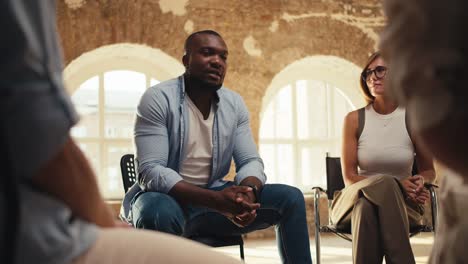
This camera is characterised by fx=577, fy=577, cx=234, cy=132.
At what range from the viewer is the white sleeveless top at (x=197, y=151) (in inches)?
107

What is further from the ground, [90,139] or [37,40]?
[37,40]

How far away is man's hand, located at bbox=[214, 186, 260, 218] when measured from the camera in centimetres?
241

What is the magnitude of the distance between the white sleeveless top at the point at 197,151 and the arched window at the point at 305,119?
4704 millimetres

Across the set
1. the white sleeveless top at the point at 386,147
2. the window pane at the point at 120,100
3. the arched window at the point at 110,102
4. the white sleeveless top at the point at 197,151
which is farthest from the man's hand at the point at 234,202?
the window pane at the point at 120,100

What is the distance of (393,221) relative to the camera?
270cm

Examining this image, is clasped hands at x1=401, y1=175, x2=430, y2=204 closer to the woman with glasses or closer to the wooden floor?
the woman with glasses

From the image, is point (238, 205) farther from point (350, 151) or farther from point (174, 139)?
point (350, 151)

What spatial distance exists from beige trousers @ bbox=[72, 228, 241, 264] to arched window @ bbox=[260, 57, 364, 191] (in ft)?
22.1

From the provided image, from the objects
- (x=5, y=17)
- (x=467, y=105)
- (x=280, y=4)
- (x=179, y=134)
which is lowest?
(x=179, y=134)

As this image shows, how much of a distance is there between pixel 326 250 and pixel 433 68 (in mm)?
5144

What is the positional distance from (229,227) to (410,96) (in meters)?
2.01

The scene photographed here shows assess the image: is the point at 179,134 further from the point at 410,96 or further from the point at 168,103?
the point at 410,96

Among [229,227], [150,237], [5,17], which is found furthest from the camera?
[229,227]

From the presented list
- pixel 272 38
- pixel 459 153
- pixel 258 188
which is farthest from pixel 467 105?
pixel 272 38
